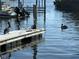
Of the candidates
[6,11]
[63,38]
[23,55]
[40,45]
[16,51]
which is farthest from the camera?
[6,11]

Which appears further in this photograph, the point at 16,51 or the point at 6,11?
the point at 6,11

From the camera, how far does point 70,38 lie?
1793 inches

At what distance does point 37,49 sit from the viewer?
36375 mm

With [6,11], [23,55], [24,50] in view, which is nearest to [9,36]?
[24,50]

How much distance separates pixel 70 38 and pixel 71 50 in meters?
9.00

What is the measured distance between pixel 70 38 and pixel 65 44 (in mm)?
4970

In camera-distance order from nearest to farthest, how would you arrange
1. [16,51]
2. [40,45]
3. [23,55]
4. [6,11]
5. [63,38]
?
[23,55] → [16,51] → [40,45] → [63,38] → [6,11]

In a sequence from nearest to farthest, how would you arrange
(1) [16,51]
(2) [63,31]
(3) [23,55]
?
1. (3) [23,55]
2. (1) [16,51]
3. (2) [63,31]

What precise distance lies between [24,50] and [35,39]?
17.6 feet

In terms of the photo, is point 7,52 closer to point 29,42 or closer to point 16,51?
point 16,51

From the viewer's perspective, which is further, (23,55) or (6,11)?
(6,11)

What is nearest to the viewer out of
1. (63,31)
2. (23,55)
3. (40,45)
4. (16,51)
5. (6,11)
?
(23,55)

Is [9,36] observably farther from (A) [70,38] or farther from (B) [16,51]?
(A) [70,38]

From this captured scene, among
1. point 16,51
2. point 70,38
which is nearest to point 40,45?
point 16,51
